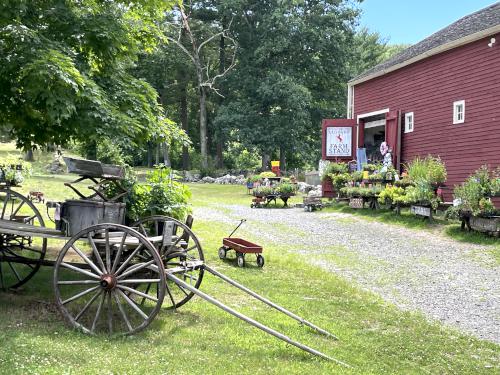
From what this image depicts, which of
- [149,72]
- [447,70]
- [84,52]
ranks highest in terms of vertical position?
[149,72]

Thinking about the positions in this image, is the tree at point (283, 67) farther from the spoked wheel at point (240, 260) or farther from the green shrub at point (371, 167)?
the spoked wheel at point (240, 260)

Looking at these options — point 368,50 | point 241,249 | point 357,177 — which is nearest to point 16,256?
point 241,249

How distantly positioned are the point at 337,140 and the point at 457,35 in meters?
7.11

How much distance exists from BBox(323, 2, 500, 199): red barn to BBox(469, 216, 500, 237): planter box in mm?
3651

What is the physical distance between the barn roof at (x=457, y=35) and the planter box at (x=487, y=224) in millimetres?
6166

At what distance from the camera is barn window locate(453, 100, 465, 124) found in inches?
679

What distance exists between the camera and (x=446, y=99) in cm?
1808

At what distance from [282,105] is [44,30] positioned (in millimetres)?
33248

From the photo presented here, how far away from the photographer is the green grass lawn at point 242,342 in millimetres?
4598

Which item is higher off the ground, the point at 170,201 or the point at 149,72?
the point at 149,72

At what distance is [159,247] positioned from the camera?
6188 mm

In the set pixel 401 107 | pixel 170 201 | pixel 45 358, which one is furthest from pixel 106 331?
pixel 401 107

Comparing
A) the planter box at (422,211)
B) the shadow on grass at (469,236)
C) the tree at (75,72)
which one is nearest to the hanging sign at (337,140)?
the planter box at (422,211)

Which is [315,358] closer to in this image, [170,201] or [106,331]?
[106,331]
